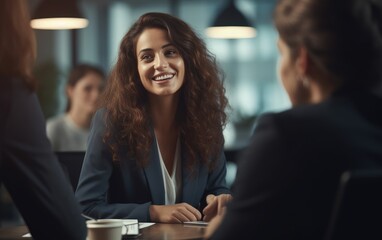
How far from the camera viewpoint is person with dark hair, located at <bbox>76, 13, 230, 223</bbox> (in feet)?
12.2

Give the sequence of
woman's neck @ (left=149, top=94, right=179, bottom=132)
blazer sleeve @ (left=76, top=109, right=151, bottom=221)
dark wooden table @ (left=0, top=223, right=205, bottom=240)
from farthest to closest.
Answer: woman's neck @ (left=149, top=94, right=179, bottom=132) < blazer sleeve @ (left=76, top=109, right=151, bottom=221) < dark wooden table @ (left=0, top=223, right=205, bottom=240)

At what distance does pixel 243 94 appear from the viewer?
11922 millimetres

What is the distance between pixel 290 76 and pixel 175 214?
131cm

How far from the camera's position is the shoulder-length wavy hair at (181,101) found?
3.77 m

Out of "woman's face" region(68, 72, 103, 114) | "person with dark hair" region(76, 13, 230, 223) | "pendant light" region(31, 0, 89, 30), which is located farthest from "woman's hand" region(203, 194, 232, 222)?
"woman's face" region(68, 72, 103, 114)

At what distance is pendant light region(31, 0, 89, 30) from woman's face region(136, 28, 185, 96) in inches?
102

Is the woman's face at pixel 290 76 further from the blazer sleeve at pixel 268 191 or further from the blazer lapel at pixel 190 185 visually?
the blazer lapel at pixel 190 185

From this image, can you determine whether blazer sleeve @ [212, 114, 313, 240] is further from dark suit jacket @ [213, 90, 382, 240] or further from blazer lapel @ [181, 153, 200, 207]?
blazer lapel @ [181, 153, 200, 207]

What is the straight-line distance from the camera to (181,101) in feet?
13.2

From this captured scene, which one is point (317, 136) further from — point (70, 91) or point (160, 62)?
point (70, 91)

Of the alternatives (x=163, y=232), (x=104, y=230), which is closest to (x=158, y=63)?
(x=163, y=232)

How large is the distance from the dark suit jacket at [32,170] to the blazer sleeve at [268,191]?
421 millimetres

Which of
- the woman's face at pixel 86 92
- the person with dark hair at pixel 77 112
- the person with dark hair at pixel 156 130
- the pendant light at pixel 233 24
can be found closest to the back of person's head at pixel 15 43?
the person with dark hair at pixel 156 130

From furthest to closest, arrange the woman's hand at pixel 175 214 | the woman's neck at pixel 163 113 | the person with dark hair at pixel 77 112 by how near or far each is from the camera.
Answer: the person with dark hair at pixel 77 112
the woman's neck at pixel 163 113
the woman's hand at pixel 175 214
